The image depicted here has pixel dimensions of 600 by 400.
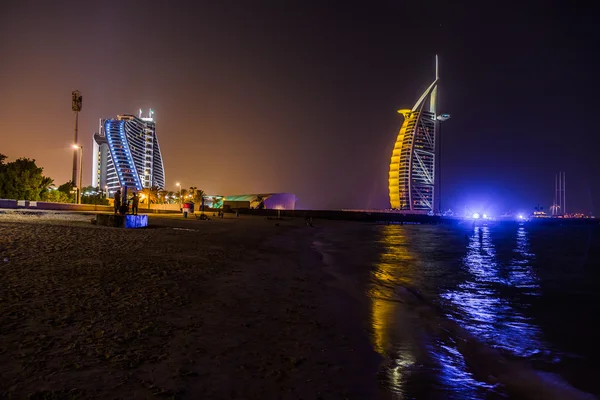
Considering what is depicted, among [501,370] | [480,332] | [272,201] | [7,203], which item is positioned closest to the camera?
[501,370]

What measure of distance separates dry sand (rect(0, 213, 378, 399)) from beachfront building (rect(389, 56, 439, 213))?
499ft

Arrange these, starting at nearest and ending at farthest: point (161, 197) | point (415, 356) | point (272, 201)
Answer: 1. point (415, 356)
2. point (161, 197)
3. point (272, 201)

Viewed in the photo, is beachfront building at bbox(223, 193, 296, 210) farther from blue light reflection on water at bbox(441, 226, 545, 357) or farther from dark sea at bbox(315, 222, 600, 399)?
dark sea at bbox(315, 222, 600, 399)

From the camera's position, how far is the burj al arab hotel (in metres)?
155

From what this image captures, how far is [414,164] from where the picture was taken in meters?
156

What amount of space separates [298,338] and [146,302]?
2414 millimetres

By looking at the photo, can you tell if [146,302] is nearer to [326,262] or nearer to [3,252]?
[3,252]

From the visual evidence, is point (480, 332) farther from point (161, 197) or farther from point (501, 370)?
point (161, 197)

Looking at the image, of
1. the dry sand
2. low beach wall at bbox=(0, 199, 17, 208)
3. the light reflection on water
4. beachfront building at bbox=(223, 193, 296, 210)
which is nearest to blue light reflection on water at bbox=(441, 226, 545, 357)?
the light reflection on water

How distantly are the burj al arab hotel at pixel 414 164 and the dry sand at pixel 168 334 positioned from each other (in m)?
152

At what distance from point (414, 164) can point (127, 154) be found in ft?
378

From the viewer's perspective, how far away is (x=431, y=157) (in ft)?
548

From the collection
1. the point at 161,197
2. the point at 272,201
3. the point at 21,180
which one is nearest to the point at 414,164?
the point at 272,201

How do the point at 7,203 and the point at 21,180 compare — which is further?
the point at 21,180
